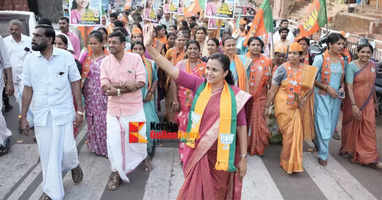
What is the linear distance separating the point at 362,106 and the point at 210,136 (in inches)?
122

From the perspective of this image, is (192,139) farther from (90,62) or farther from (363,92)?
(363,92)

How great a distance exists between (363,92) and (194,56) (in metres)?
2.40

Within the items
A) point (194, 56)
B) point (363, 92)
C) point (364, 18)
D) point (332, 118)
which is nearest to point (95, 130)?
point (194, 56)

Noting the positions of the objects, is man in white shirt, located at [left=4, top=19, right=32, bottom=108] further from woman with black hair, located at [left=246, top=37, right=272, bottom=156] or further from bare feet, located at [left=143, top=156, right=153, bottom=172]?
woman with black hair, located at [left=246, top=37, right=272, bottom=156]

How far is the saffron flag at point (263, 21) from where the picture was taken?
21.9 ft

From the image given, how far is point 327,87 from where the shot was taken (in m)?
5.01

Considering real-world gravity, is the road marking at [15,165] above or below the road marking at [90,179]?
above

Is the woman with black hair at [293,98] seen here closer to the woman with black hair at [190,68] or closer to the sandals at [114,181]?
the woman with black hair at [190,68]

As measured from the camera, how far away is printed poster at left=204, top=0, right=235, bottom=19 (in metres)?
Answer: 7.27

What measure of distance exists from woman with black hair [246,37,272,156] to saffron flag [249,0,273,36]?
145 centimetres

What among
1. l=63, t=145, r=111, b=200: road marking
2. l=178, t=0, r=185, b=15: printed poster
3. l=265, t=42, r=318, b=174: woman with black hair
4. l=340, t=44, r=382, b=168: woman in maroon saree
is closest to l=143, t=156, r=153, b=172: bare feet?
l=63, t=145, r=111, b=200: road marking

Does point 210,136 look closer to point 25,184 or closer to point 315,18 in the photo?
point 25,184

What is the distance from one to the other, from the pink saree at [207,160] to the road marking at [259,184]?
111cm

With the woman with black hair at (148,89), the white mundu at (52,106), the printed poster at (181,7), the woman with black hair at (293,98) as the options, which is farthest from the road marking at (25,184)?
the printed poster at (181,7)
